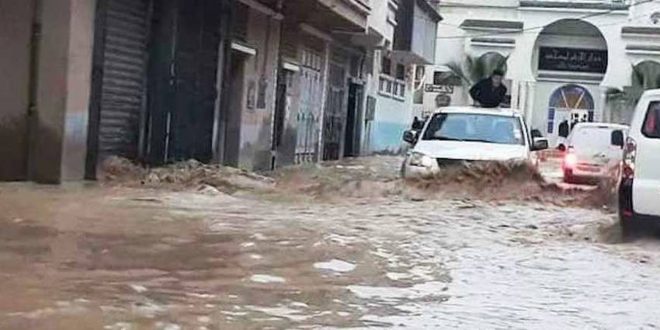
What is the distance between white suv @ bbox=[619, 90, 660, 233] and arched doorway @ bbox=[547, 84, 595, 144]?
4557cm

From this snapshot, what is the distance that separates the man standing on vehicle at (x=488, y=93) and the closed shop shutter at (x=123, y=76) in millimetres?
6533

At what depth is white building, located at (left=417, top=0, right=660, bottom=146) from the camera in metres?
55.0

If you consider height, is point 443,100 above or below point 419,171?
above

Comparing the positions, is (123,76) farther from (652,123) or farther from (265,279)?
(265,279)

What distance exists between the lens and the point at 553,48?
58.5 metres

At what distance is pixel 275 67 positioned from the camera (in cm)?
2277

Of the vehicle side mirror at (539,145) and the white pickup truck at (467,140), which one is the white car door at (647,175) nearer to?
the white pickup truck at (467,140)

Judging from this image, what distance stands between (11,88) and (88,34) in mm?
1151

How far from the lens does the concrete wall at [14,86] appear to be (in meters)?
13.4

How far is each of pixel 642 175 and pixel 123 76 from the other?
23.2 feet

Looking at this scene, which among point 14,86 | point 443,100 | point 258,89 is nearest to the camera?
point 14,86

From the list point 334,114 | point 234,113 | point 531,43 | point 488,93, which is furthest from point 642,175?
point 531,43

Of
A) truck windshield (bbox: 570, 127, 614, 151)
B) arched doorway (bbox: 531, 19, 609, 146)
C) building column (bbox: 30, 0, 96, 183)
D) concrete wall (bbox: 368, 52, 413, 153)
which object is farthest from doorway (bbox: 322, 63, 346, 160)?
arched doorway (bbox: 531, 19, 609, 146)

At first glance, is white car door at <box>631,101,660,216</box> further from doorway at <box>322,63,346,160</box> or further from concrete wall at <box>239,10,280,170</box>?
doorway at <box>322,63,346,160</box>
